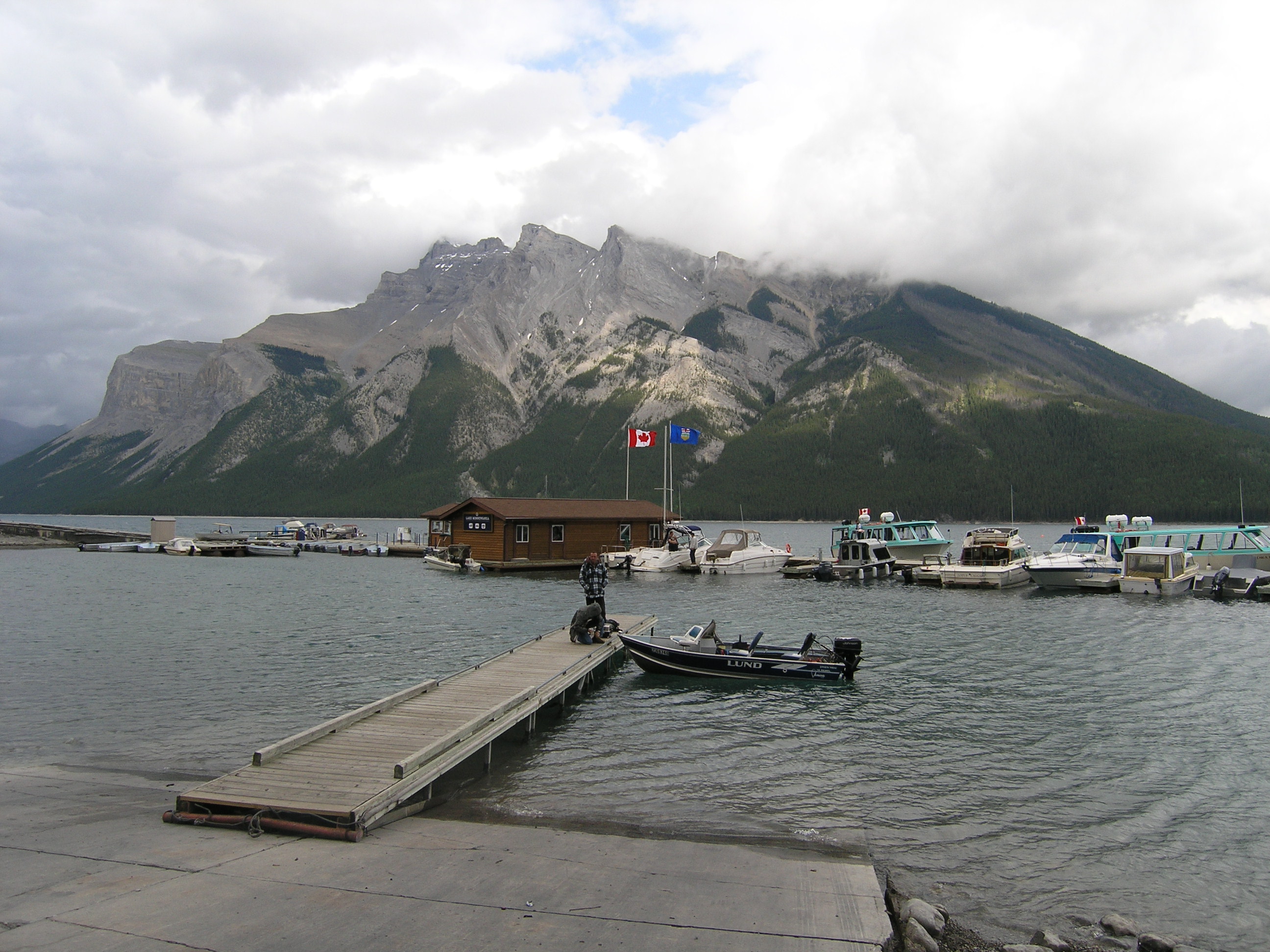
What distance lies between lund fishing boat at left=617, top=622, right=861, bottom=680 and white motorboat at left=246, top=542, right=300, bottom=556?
73.2 meters

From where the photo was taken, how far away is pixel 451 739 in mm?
13750

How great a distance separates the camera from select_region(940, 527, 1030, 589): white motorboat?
51781mm

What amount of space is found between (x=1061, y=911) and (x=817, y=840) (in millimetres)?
3173

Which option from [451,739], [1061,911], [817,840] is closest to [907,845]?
[817,840]

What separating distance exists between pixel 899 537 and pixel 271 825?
2440 inches

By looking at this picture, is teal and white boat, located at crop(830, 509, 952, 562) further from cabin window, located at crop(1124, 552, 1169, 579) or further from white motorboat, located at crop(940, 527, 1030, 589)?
cabin window, located at crop(1124, 552, 1169, 579)

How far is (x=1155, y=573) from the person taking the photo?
4697 cm

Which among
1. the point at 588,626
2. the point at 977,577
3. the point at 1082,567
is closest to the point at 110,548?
the point at 588,626

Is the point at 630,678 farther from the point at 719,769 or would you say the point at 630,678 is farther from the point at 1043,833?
the point at 1043,833

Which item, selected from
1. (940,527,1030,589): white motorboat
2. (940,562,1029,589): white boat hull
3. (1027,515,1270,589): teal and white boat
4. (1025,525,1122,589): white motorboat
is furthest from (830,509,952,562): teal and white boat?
(1025,525,1122,589): white motorboat

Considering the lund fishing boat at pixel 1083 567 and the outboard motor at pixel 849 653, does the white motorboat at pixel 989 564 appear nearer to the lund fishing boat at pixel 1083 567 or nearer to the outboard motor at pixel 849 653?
the lund fishing boat at pixel 1083 567

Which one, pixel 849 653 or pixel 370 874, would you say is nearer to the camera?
pixel 370 874

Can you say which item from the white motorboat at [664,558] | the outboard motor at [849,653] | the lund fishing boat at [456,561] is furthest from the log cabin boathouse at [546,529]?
the outboard motor at [849,653]

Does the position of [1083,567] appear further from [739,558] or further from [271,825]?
[271,825]
